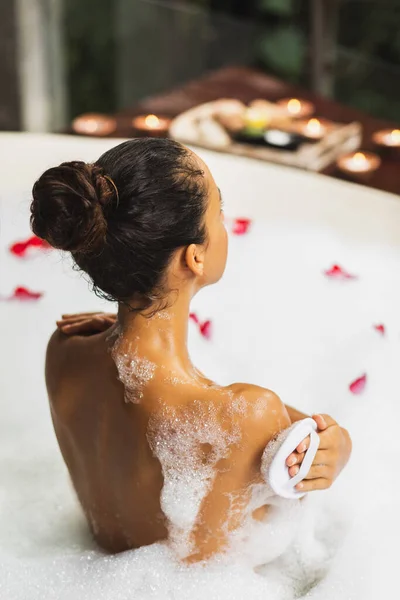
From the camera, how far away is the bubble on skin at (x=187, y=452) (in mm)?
957

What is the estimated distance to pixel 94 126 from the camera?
2422mm

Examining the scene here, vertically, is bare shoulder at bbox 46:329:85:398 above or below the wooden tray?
above

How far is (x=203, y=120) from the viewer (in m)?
2.31

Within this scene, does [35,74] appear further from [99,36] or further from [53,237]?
[53,237]

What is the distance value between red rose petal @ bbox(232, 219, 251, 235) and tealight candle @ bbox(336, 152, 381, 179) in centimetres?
45

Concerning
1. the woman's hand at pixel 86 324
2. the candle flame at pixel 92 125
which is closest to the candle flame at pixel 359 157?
the candle flame at pixel 92 125

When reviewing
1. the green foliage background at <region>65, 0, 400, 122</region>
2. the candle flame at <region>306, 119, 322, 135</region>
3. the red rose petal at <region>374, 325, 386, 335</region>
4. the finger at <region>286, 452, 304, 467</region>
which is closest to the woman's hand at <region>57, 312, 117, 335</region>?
the finger at <region>286, 452, 304, 467</region>

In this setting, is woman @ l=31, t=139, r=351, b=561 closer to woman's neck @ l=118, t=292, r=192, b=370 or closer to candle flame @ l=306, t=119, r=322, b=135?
woman's neck @ l=118, t=292, r=192, b=370

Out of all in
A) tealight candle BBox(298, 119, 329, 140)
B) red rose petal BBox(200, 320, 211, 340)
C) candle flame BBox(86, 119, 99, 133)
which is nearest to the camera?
red rose petal BBox(200, 320, 211, 340)

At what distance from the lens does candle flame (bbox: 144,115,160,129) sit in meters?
2.34

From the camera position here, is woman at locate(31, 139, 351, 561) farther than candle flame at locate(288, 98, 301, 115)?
No

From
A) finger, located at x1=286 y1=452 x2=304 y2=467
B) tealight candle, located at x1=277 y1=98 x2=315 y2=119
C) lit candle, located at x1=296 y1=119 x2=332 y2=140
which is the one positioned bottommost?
tealight candle, located at x1=277 y1=98 x2=315 y2=119

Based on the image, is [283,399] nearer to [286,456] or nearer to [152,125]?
[286,456]

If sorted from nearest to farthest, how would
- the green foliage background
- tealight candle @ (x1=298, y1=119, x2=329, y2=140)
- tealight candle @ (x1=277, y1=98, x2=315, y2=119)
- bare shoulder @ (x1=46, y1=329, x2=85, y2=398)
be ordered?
bare shoulder @ (x1=46, y1=329, x2=85, y2=398) → tealight candle @ (x1=298, y1=119, x2=329, y2=140) → tealight candle @ (x1=277, y1=98, x2=315, y2=119) → the green foliage background
